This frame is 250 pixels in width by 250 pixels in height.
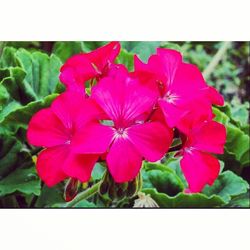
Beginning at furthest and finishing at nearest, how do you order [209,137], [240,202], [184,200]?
1. [240,202]
2. [184,200]
3. [209,137]

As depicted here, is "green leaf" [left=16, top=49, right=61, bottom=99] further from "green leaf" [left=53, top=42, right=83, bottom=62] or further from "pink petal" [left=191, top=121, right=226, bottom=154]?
"pink petal" [left=191, top=121, right=226, bottom=154]

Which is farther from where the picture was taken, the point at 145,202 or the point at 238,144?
the point at 238,144

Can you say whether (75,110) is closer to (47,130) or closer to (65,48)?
(47,130)

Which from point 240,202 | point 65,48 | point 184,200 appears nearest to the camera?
point 184,200

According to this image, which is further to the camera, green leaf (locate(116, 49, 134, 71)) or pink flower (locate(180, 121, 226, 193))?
green leaf (locate(116, 49, 134, 71))

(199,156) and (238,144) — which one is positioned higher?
(199,156)

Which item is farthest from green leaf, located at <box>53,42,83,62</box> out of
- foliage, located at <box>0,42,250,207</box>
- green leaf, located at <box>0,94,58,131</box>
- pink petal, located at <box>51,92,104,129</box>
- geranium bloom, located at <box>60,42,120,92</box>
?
pink petal, located at <box>51,92,104,129</box>

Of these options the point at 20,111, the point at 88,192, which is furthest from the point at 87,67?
the point at 20,111
